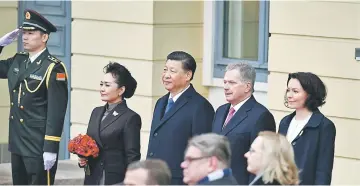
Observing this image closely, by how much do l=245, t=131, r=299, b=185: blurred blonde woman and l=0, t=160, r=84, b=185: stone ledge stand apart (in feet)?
15.8

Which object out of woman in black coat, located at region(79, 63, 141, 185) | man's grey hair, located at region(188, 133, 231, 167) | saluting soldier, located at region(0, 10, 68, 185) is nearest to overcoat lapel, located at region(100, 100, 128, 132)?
woman in black coat, located at region(79, 63, 141, 185)

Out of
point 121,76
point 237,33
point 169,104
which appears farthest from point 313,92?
point 237,33

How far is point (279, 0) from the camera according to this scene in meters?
11.8

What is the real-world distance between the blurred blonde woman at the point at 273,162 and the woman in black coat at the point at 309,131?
1.28m

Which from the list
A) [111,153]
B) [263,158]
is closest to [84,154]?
[111,153]

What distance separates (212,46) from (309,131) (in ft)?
12.5

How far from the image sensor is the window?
12758mm

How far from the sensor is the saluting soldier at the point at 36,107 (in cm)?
1039

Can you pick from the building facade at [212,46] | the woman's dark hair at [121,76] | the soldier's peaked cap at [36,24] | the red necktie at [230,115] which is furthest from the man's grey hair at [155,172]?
the building facade at [212,46]

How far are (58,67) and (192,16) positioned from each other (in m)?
2.88

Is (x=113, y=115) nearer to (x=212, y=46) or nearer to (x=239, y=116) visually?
(x=239, y=116)

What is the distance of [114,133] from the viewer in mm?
9930

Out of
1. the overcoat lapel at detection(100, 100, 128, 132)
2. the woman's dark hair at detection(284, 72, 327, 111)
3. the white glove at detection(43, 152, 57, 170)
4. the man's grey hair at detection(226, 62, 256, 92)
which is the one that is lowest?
the white glove at detection(43, 152, 57, 170)

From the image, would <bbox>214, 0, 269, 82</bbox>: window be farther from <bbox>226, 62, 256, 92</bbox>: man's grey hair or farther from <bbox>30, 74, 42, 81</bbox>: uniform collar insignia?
<bbox>226, 62, 256, 92</bbox>: man's grey hair
